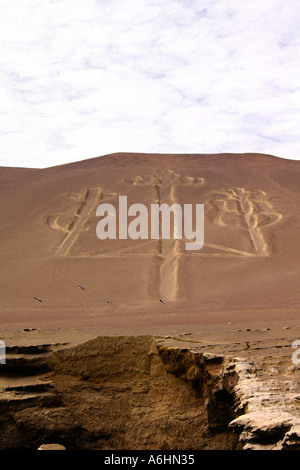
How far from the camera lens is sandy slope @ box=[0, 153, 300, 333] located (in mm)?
12953

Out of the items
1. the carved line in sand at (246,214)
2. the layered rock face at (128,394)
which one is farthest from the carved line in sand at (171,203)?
the layered rock face at (128,394)

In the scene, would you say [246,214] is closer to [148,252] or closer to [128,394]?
[148,252]

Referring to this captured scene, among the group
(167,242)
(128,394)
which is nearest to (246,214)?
(167,242)

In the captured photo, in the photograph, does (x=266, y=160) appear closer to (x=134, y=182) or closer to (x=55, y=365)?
(x=134, y=182)

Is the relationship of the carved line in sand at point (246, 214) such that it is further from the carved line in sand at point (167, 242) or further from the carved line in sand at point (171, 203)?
the carved line in sand at point (167, 242)

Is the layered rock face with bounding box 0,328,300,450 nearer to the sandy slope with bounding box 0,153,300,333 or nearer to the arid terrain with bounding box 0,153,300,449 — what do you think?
the arid terrain with bounding box 0,153,300,449

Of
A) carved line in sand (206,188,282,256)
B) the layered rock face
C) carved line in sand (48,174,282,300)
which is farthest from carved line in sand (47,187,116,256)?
the layered rock face

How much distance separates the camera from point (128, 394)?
6.02m

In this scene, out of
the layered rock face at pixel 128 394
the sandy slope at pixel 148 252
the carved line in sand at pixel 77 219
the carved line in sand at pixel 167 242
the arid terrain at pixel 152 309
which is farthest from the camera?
the carved line in sand at pixel 77 219

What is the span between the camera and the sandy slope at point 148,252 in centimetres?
1295

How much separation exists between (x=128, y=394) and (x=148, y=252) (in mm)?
11795

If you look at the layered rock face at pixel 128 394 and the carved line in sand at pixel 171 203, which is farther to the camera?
the carved line in sand at pixel 171 203

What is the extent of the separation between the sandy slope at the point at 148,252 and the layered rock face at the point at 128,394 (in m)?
1.41

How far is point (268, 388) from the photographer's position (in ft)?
15.1
